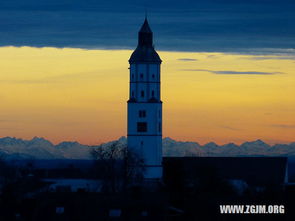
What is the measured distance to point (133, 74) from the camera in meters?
154

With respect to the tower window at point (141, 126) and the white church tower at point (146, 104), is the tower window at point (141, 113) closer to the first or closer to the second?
the white church tower at point (146, 104)

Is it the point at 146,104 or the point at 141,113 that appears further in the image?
the point at 146,104

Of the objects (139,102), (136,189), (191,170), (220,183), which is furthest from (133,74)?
(136,189)

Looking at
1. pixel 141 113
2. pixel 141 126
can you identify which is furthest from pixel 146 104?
pixel 141 126

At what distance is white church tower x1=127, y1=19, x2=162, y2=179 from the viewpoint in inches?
5994

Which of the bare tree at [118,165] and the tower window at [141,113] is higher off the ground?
the tower window at [141,113]

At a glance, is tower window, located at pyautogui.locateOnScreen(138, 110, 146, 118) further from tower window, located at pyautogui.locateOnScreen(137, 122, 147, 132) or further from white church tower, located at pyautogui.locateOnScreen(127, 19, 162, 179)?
tower window, located at pyautogui.locateOnScreen(137, 122, 147, 132)

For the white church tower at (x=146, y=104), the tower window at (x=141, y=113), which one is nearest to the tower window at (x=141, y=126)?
the white church tower at (x=146, y=104)

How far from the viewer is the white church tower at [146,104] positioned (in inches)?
5994

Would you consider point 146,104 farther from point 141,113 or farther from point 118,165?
point 118,165

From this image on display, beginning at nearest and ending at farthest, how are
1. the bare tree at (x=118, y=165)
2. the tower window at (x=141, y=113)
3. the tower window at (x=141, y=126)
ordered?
the bare tree at (x=118, y=165)
the tower window at (x=141, y=126)
the tower window at (x=141, y=113)

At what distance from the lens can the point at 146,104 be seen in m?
154

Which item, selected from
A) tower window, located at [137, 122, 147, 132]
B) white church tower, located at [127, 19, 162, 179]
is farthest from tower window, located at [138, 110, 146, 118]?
tower window, located at [137, 122, 147, 132]

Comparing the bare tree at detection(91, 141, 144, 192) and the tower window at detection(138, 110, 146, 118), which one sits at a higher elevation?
the tower window at detection(138, 110, 146, 118)
